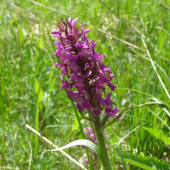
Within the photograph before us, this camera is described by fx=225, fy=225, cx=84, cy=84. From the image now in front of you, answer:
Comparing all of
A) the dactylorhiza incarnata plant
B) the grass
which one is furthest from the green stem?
the grass

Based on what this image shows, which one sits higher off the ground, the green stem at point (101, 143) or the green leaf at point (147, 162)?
the green stem at point (101, 143)

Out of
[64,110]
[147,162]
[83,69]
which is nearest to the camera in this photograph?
[83,69]

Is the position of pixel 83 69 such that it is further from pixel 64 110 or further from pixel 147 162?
pixel 64 110

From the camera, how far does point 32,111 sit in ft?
7.30

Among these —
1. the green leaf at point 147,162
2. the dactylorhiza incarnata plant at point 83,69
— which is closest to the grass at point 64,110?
the green leaf at point 147,162

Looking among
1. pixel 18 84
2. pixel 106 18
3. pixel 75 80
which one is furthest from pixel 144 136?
pixel 106 18

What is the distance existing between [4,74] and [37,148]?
1109 millimetres

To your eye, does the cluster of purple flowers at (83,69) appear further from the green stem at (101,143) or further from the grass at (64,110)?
the grass at (64,110)

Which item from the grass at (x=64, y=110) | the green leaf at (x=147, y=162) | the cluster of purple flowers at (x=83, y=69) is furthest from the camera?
the grass at (x=64, y=110)

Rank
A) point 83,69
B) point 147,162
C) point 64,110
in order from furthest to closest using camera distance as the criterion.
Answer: point 64,110 < point 147,162 < point 83,69

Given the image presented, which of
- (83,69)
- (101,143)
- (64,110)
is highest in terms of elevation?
(83,69)

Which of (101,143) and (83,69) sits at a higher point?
(83,69)

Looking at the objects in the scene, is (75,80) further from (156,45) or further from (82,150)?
(156,45)

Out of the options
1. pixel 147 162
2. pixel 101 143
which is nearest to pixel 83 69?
pixel 101 143
